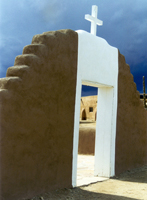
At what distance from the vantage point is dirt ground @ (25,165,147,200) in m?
5.32

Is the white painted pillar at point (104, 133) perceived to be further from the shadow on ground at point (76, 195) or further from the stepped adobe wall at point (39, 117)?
the stepped adobe wall at point (39, 117)

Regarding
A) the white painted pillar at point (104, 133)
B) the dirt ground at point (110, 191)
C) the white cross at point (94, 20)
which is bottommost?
the dirt ground at point (110, 191)

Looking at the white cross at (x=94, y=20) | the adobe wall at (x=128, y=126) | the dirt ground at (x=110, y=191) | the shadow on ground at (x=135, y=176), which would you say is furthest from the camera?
the adobe wall at (x=128, y=126)

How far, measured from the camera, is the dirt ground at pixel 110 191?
210 inches

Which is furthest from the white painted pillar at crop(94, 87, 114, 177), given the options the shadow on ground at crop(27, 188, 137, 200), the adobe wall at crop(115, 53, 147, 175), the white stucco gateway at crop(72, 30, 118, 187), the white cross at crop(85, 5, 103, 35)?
the white cross at crop(85, 5, 103, 35)

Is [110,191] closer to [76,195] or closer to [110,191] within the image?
[110,191]

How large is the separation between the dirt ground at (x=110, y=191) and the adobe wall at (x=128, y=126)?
0.71 meters

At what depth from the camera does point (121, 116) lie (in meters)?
7.91

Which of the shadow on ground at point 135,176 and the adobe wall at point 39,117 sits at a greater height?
the adobe wall at point 39,117

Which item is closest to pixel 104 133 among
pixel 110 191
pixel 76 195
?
pixel 110 191

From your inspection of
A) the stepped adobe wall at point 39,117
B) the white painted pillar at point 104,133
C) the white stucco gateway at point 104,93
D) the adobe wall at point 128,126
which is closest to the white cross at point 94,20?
the white stucco gateway at point 104,93

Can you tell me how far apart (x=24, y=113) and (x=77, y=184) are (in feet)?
8.36

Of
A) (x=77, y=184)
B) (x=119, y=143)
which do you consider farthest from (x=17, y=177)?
(x=119, y=143)

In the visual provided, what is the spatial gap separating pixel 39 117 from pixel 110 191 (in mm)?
2481
